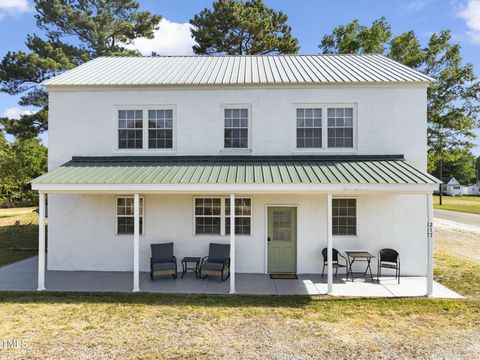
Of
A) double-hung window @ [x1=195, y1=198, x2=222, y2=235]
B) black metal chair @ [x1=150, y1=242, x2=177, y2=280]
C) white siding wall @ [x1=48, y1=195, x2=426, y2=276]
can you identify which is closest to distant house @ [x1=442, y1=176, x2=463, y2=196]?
white siding wall @ [x1=48, y1=195, x2=426, y2=276]

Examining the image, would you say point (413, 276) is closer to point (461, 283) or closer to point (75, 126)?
point (461, 283)

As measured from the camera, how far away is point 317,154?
1092 cm

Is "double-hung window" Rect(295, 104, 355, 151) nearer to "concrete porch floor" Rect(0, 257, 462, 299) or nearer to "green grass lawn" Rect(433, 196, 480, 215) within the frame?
"concrete porch floor" Rect(0, 257, 462, 299)

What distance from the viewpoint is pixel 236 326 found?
6.74 meters

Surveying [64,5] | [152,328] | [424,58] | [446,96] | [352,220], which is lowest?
[152,328]

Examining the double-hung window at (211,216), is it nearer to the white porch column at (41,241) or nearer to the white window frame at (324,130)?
the white window frame at (324,130)

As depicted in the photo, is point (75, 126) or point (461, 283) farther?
point (75, 126)

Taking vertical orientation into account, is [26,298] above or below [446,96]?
below

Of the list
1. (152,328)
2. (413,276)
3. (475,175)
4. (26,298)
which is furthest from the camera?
(475,175)

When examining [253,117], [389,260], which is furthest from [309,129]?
[389,260]

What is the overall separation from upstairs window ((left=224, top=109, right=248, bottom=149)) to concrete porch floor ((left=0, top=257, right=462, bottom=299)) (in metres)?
4.77

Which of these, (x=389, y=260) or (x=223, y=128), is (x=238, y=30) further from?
(x=389, y=260)

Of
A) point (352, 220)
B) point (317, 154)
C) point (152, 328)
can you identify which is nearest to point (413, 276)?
point (352, 220)

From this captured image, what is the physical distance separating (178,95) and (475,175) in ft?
347
